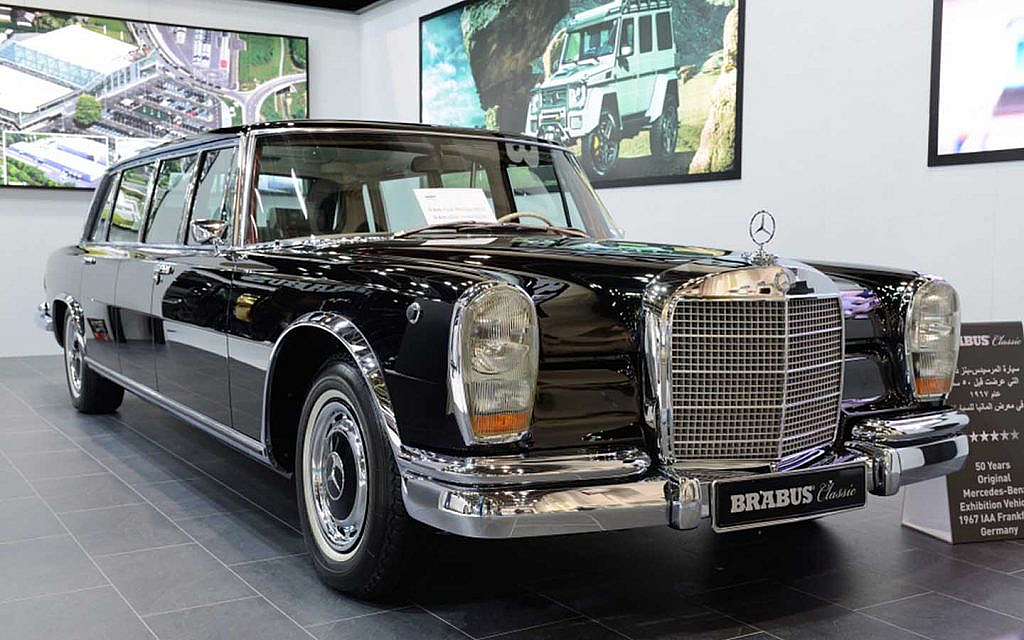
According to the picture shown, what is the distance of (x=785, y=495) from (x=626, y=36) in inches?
189

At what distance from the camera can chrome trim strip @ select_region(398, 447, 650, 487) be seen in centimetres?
205

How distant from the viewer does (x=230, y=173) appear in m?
3.34

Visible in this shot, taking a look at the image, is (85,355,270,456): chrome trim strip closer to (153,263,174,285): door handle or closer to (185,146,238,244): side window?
(153,263,174,285): door handle

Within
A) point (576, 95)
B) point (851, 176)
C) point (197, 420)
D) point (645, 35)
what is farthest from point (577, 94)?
point (197, 420)

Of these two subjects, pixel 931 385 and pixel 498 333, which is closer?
pixel 498 333

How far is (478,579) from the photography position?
2.74m

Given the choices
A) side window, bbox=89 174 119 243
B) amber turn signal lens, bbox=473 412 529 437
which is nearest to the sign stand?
amber turn signal lens, bbox=473 412 529 437

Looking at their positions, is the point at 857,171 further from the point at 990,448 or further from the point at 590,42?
the point at 590,42

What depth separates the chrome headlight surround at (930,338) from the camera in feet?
8.86

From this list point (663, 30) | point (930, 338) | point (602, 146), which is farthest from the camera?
point (602, 146)

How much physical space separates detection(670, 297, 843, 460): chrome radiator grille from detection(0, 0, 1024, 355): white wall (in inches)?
101

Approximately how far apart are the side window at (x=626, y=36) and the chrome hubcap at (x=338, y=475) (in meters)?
4.48

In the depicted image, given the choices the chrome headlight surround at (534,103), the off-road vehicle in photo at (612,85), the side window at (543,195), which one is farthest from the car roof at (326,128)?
the chrome headlight surround at (534,103)

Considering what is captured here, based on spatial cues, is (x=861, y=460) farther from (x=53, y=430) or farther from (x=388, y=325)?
(x=53, y=430)
